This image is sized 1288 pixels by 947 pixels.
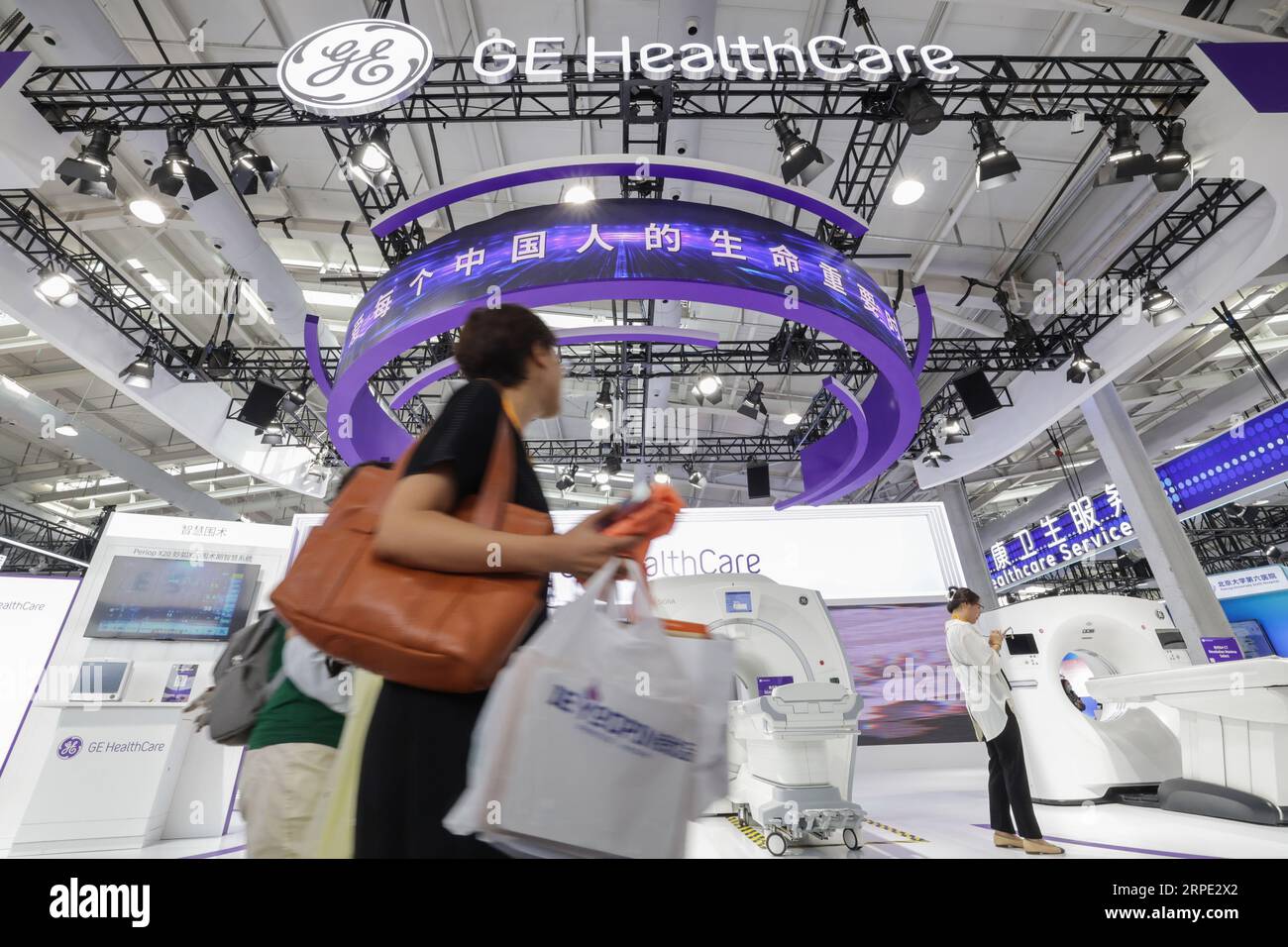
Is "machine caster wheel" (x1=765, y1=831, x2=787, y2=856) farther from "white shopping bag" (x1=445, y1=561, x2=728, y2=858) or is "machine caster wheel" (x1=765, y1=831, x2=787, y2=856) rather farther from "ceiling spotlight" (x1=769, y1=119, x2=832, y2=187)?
"ceiling spotlight" (x1=769, y1=119, x2=832, y2=187)

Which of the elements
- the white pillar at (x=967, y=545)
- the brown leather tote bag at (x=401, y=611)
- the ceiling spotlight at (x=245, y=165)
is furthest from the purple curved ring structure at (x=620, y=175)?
the white pillar at (x=967, y=545)

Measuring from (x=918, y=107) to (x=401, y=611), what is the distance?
5.36 meters

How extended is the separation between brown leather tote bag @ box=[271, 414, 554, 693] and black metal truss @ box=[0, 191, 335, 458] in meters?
7.85

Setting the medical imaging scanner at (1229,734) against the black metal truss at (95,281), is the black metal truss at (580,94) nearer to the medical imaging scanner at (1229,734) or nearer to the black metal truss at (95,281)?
the black metal truss at (95,281)

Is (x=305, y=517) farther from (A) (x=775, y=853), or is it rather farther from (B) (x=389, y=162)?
(A) (x=775, y=853)

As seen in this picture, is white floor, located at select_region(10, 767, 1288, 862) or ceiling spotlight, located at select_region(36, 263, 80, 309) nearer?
white floor, located at select_region(10, 767, 1288, 862)

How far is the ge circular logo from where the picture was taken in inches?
146

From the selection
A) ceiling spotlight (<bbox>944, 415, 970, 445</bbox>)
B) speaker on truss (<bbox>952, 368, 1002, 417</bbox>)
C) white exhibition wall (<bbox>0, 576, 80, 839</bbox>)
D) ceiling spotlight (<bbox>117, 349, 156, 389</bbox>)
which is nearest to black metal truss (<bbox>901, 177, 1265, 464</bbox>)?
ceiling spotlight (<bbox>944, 415, 970, 445</bbox>)

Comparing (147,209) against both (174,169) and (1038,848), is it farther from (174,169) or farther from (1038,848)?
(1038,848)

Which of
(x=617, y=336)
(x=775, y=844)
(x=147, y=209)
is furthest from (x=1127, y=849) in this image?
(x=147, y=209)

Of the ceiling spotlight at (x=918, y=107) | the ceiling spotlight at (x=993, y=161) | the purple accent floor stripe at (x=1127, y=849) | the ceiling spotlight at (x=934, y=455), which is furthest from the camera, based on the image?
the ceiling spotlight at (x=934, y=455)

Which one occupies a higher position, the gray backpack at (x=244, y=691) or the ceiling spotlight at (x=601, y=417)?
the ceiling spotlight at (x=601, y=417)

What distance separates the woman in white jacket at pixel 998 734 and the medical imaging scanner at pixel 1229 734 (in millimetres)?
1521

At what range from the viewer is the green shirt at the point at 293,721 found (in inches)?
50.0
